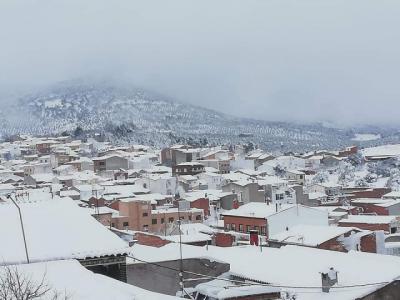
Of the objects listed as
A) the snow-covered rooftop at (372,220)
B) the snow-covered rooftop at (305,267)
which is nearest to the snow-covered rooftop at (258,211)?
the snow-covered rooftop at (372,220)

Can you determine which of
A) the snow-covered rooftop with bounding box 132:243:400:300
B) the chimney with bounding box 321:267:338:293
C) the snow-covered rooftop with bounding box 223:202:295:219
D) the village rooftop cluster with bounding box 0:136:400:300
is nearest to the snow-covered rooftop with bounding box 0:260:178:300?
the village rooftop cluster with bounding box 0:136:400:300

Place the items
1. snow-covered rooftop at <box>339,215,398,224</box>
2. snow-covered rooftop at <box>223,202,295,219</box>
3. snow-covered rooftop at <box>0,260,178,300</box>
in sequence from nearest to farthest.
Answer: snow-covered rooftop at <box>0,260,178,300</box> < snow-covered rooftop at <box>223,202,295,219</box> < snow-covered rooftop at <box>339,215,398,224</box>

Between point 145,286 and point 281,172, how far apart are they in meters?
89.5

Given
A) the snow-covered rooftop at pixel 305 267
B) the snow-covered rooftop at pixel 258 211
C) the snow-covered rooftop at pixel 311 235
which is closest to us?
the snow-covered rooftop at pixel 305 267

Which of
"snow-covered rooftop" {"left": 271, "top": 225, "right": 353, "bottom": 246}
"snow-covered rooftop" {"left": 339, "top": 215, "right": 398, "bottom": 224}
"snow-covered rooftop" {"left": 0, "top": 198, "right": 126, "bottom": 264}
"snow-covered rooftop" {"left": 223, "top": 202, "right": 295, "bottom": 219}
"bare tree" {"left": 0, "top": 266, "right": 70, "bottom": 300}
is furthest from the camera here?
"snow-covered rooftop" {"left": 339, "top": 215, "right": 398, "bottom": 224}

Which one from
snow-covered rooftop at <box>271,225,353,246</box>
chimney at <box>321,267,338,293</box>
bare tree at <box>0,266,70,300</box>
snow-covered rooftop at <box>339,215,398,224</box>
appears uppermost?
bare tree at <box>0,266,70,300</box>

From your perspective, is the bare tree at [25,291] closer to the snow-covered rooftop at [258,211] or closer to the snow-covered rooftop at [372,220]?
the snow-covered rooftop at [258,211]

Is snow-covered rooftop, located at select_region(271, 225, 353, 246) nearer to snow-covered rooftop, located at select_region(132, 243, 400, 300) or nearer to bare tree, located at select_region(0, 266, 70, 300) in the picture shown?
snow-covered rooftop, located at select_region(132, 243, 400, 300)

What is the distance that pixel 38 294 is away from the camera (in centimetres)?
903

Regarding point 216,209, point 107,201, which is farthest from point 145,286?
point 216,209

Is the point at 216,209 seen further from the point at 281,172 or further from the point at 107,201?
the point at 281,172

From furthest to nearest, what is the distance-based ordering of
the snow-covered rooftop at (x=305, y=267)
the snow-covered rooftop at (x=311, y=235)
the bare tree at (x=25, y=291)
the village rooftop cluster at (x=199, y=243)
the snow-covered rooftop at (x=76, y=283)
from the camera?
the snow-covered rooftop at (x=311, y=235), the snow-covered rooftop at (x=305, y=267), the village rooftop cluster at (x=199, y=243), the snow-covered rooftop at (x=76, y=283), the bare tree at (x=25, y=291)

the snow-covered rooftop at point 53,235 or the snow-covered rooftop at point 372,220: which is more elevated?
the snow-covered rooftop at point 53,235

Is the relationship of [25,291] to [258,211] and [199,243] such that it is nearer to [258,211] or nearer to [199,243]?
[199,243]
